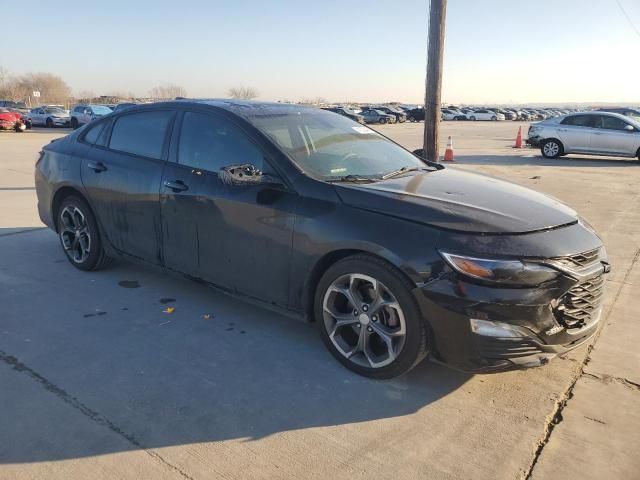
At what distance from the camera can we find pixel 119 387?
9.91 ft

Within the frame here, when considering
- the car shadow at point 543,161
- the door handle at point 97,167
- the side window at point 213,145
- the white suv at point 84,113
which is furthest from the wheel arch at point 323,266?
the white suv at point 84,113

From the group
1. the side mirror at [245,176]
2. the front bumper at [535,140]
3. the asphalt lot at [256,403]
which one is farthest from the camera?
the front bumper at [535,140]

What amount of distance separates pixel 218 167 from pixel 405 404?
2090 millimetres

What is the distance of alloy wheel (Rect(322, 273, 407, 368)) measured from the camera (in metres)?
3.04

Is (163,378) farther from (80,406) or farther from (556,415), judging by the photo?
(556,415)

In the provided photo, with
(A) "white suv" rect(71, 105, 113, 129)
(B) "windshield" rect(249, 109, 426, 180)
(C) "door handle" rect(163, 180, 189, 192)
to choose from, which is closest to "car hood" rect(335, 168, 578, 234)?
(B) "windshield" rect(249, 109, 426, 180)

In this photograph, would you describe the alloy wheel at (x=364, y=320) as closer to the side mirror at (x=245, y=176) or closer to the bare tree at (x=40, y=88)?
the side mirror at (x=245, y=176)

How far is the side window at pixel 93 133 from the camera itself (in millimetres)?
4902

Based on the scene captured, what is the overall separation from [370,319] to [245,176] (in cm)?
120

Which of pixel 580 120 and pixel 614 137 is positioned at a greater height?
pixel 580 120

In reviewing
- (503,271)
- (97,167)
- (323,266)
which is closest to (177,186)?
(97,167)

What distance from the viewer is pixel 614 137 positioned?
16125 mm

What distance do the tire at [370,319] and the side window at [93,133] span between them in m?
2.92

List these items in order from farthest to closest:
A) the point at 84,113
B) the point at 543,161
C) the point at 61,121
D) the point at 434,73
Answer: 1. the point at 61,121
2. the point at 84,113
3. the point at 543,161
4. the point at 434,73
